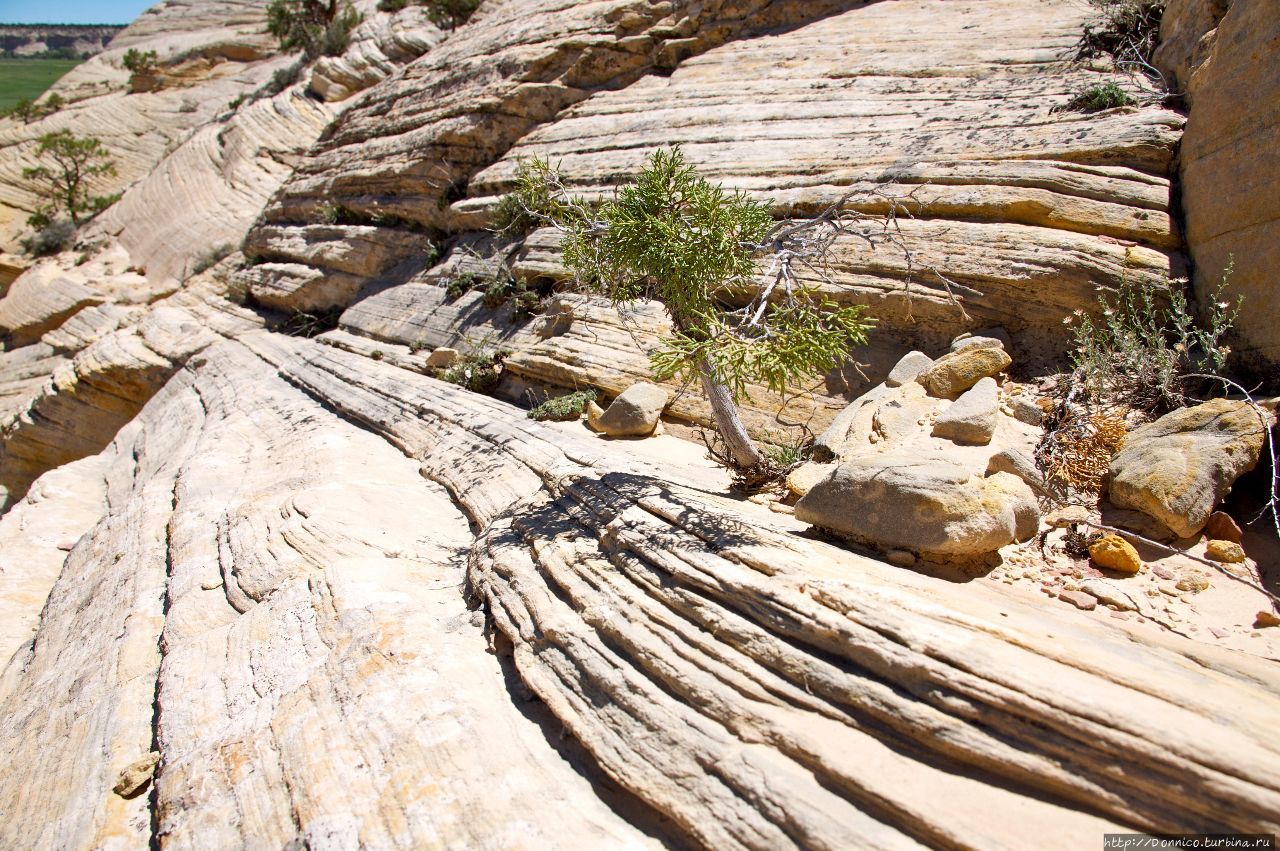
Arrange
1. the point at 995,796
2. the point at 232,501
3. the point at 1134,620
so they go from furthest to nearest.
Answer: the point at 232,501
the point at 1134,620
the point at 995,796

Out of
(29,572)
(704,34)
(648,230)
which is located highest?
(704,34)

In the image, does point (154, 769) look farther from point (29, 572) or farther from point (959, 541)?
point (29, 572)

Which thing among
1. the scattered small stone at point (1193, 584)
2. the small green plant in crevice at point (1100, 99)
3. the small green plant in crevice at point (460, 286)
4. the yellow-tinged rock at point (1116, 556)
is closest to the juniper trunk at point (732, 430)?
the yellow-tinged rock at point (1116, 556)

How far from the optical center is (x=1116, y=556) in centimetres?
453

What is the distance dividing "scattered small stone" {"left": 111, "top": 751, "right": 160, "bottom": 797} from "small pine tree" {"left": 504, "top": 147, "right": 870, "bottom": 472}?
4.15 metres

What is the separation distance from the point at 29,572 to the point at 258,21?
156ft

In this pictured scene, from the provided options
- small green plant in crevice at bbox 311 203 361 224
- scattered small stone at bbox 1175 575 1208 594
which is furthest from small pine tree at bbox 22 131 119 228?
scattered small stone at bbox 1175 575 1208 594

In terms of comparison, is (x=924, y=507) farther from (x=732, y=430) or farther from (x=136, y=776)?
(x=136, y=776)

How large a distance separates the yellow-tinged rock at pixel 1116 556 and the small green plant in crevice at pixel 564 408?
243 inches

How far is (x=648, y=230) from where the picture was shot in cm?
564

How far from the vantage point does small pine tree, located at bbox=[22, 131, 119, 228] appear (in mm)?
27019

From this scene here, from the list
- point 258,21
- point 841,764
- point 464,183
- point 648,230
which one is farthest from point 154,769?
point 258,21

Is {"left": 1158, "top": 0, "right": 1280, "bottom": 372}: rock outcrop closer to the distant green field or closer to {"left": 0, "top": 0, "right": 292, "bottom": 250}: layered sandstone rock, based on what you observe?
{"left": 0, "top": 0, "right": 292, "bottom": 250}: layered sandstone rock

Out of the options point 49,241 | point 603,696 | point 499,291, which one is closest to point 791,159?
point 499,291
